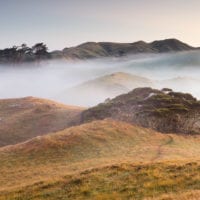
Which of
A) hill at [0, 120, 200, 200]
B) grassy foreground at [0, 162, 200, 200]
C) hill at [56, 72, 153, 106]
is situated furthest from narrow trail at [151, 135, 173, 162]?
hill at [56, 72, 153, 106]

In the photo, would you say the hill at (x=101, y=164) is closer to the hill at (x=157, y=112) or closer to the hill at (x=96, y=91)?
the hill at (x=157, y=112)

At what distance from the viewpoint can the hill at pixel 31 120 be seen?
7488 centimetres

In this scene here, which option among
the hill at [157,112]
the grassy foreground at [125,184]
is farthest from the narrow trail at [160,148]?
the grassy foreground at [125,184]

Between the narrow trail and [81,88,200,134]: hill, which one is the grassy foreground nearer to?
the narrow trail

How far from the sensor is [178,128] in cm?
6944

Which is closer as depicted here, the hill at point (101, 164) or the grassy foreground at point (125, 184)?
the grassy foreground at point (125, 184)

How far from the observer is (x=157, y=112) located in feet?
234

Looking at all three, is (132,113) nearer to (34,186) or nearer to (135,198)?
(34,186)

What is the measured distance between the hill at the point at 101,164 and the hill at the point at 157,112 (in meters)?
4.90

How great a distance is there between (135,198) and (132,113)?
4777 centimetres

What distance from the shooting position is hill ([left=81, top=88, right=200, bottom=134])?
2717 inches

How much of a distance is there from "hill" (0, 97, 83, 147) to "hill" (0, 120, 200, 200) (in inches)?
713

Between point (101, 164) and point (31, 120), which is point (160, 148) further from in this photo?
point (31, 120)

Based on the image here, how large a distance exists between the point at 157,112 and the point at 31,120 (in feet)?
100
